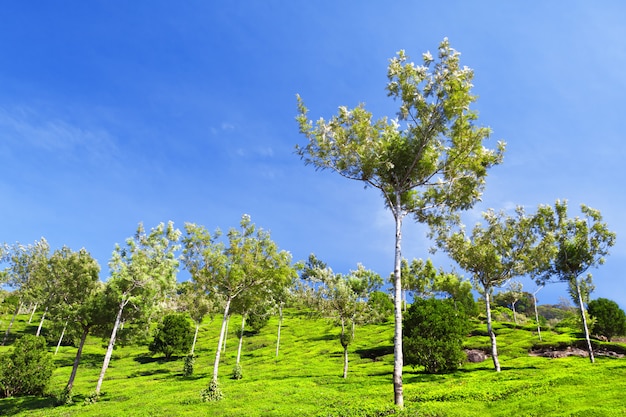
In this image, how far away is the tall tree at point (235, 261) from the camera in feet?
135

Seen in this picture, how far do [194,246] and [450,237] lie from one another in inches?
1233

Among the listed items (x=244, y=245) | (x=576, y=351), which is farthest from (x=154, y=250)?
(x=576, y=351)

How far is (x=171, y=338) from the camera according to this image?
6925 centimetres

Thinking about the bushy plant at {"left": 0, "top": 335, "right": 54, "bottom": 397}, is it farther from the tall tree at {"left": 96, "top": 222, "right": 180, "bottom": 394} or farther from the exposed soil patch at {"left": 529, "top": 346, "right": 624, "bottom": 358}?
the exposed soil patch at {"left": 529, "top": 346, "right": 624, "bottom": 358}

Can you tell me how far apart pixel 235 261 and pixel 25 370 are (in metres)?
25.8

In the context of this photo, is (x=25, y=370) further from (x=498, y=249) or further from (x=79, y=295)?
(x=498, y=249)

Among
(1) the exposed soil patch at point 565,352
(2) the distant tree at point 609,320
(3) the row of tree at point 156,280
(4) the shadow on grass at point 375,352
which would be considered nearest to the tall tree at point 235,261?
(3) the row of tree at point 156,280

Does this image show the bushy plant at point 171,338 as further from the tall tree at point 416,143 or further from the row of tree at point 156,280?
the tall tree at point 416,143

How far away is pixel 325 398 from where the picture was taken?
28.1 m

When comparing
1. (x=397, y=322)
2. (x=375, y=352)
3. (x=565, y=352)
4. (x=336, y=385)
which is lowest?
(x=336, y=385)

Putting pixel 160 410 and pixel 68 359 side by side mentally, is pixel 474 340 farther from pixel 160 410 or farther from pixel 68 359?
pixel 68 359

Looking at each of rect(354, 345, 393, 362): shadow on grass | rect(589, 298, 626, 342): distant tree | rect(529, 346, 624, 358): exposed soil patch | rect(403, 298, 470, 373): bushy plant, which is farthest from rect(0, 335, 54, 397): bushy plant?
rect(589, 298, 626, 342): distant tree

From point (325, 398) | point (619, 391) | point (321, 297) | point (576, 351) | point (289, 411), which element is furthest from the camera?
point (576, 351)

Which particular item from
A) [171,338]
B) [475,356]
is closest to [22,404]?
[171,338]
